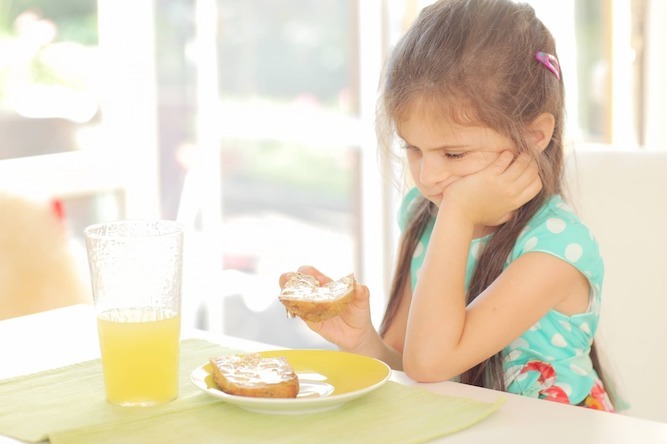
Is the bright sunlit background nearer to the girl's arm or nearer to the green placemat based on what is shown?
the girl's arm

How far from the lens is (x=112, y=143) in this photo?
11.4 feet

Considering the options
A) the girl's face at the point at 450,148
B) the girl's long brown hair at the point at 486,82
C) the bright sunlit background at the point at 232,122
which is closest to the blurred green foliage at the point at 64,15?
the bright sunlit background at the point at 232,122

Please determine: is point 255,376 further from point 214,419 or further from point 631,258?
point 631,258

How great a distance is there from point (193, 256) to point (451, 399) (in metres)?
2.87

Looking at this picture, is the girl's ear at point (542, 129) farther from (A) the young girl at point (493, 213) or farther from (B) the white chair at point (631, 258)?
(B) the white chair at point (631, 258)

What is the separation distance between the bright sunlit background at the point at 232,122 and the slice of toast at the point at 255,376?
200 cm

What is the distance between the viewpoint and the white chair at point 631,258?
144 centimetres

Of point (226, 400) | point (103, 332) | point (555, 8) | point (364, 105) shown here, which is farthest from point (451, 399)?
point (364, 105)

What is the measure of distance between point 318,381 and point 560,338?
424mm

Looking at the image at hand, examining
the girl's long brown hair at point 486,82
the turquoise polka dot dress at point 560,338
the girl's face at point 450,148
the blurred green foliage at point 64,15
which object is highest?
the blurred green foliage at point 64,15

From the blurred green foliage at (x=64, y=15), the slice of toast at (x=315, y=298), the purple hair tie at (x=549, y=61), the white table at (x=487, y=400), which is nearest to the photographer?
the white table at (x=487, y=400)

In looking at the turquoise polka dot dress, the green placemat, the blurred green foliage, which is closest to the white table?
the green placemat

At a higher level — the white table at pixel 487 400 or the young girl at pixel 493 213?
the young girl at pixel 493 213

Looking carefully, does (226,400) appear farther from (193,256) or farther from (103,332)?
(193,256)
